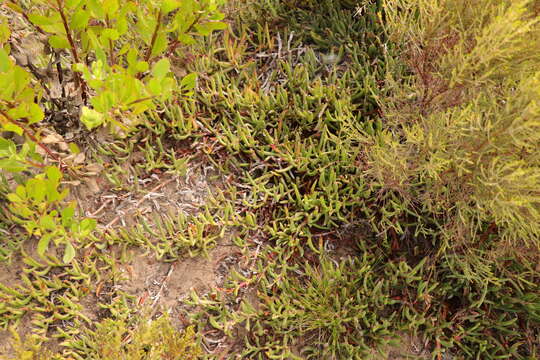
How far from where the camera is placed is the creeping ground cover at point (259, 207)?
2.37 meters

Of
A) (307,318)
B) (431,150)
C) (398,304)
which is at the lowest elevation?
(398,304)

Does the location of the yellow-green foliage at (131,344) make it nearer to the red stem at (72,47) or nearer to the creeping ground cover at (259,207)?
the creeping ground cover at (259,207)

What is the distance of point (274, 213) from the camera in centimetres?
285

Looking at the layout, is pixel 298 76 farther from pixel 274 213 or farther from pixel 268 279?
pixel 268 279

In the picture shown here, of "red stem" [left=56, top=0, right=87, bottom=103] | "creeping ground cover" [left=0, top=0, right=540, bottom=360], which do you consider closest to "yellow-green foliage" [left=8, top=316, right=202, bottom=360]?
"creeping ground cover" [left=0, top=0, right=540, bottom=360]

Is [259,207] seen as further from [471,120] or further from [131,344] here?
[471,120]

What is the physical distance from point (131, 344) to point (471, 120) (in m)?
2.18

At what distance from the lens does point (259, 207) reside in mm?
2889

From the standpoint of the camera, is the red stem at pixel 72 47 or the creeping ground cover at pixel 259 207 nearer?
the red stem at pixel 72 47

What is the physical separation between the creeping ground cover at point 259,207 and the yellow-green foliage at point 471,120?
2cm

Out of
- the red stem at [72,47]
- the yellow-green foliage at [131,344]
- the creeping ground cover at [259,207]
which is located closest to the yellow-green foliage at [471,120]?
the creeping ground cover at [259,207]

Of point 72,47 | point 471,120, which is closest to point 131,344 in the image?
point 72,47

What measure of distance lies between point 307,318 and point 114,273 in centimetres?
121

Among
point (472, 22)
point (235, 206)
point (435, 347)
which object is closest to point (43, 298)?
point (235, 206)
